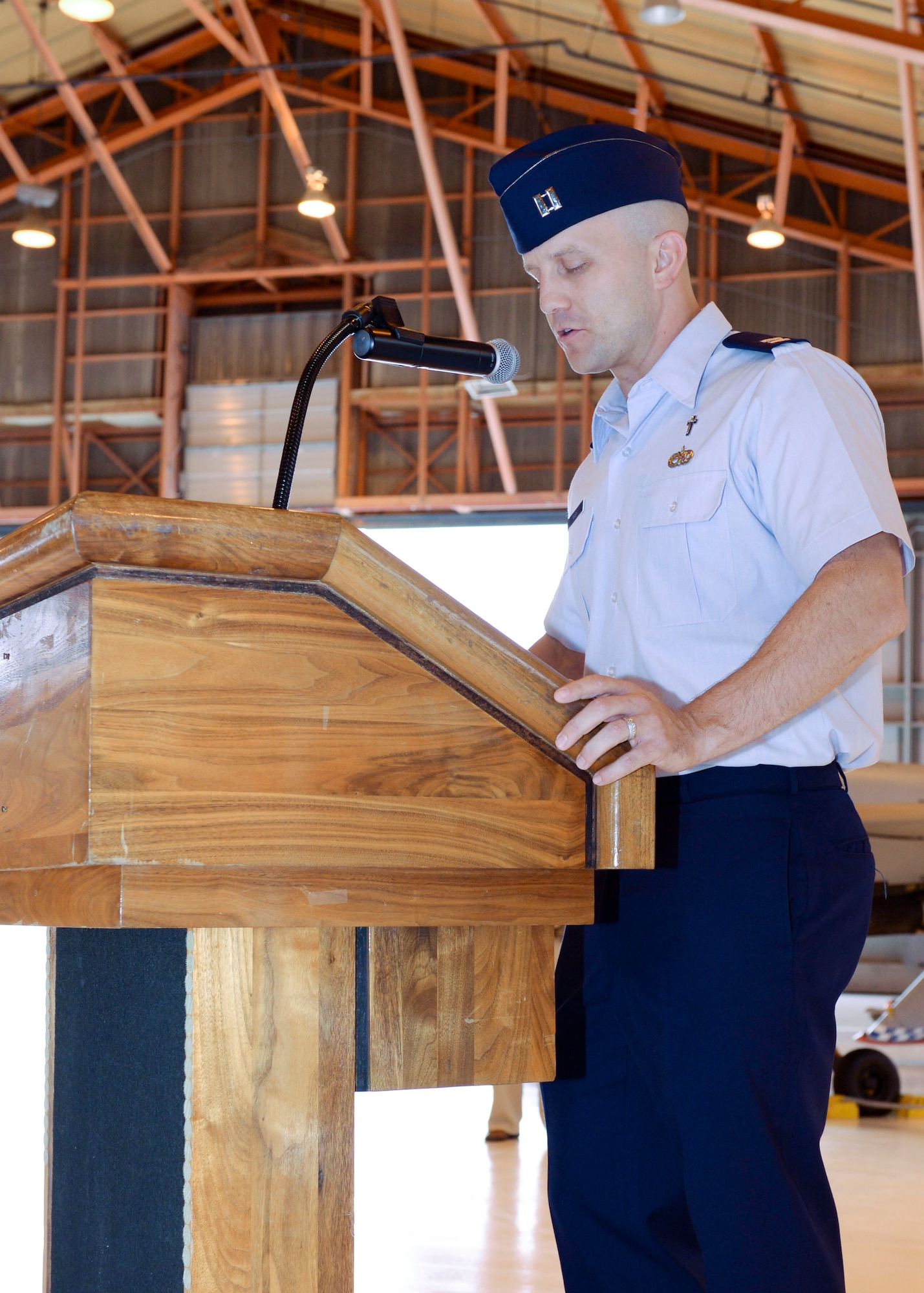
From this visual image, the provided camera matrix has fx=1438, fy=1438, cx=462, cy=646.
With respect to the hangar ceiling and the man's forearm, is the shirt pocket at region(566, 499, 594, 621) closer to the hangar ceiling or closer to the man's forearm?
the man's forearm

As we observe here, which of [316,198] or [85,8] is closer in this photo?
[85,8]

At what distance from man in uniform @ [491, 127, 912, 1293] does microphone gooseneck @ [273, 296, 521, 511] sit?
20 cm

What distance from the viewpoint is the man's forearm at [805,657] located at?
3.98 feet

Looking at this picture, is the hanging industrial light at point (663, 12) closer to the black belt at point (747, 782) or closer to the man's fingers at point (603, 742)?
the black belt at point (747, 782)

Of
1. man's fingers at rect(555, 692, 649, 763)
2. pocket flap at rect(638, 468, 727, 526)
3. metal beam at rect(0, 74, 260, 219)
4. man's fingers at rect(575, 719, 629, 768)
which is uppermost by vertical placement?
metal beam at rect(0, 74, 260, 219)

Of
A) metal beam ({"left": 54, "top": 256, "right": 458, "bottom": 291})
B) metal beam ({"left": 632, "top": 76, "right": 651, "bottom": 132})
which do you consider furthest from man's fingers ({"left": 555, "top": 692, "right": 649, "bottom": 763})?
metal beam ({"left": 54, "top": 256, "right": 458, "bottom": 291})

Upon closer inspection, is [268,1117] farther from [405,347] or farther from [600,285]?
[600,285]

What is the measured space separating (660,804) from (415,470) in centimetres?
1363

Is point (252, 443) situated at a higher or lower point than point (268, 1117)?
higher

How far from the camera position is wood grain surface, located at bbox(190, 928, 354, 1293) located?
948mm

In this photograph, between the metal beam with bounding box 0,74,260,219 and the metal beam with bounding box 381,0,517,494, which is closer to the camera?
the metal beam with bounding box 381,0,517,494

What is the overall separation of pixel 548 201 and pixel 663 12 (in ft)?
30.2

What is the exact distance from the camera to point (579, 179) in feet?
4.82

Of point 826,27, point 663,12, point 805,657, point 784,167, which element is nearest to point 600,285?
point 805,657
